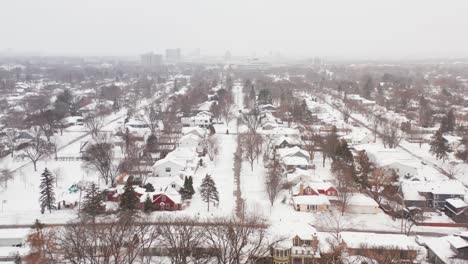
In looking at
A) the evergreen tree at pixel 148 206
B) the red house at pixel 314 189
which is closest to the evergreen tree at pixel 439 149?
the red house at pixel 314 189

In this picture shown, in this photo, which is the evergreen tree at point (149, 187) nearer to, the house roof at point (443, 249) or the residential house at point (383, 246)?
the residential house at point (383, 246)

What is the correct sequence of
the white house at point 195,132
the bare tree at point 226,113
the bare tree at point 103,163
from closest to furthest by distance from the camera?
the bare tree at point 103,163, the white house at point 195,132, the bare tree at point 226,113

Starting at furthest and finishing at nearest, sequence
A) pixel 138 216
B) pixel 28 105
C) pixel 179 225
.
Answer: pixel 28 105 < pixel 138 216 < pixel 179 225

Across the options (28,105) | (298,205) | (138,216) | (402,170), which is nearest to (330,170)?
(402,170)

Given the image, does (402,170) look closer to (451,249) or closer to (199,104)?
(451,249)

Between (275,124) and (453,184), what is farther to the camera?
(275,124)

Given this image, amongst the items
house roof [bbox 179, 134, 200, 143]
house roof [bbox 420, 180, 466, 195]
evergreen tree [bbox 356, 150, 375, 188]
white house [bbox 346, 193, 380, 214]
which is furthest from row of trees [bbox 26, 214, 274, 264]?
house roof [bbox 179, 134, 200, 143]

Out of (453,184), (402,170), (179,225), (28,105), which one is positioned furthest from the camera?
(28,105)

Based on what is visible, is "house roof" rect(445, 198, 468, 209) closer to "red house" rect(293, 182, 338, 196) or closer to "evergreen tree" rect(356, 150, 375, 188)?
"evergreen tree" rect(356, 150, 375, 188)
